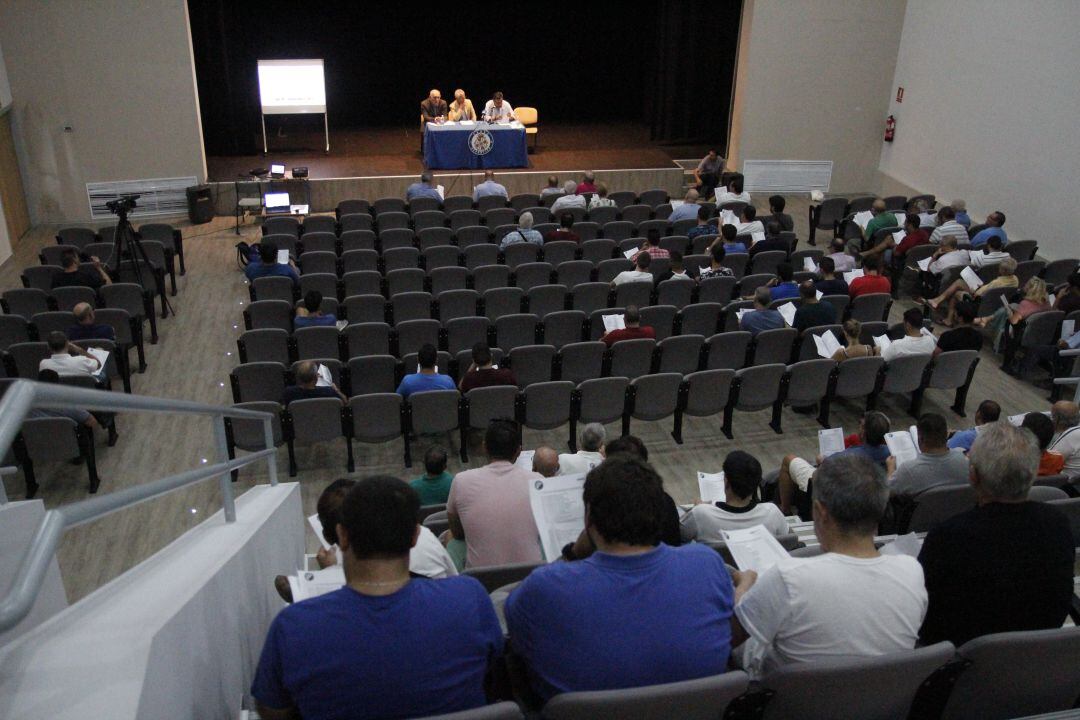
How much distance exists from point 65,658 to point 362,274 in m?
7.87

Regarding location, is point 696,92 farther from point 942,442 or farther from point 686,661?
point 686,661

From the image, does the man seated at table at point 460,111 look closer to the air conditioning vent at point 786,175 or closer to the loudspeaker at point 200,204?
the loudspeaker at point 200,204

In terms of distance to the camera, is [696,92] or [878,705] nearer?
[878,705]

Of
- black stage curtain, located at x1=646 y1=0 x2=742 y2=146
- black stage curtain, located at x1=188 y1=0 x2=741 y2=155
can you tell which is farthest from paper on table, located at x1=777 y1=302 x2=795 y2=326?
black stage curtain, located at x1=188 y1=0 x2=741 y2=155

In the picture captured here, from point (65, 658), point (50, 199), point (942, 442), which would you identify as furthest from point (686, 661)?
point (50, 199)

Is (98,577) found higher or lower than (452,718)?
lower

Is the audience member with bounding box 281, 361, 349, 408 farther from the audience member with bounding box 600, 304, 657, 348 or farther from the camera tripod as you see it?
the camera tripod

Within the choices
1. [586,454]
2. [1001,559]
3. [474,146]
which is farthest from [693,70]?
[1001,559]

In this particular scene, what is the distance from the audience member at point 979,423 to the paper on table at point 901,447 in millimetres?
317

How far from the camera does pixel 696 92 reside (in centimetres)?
1847

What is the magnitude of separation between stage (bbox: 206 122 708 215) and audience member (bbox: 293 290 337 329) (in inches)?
267

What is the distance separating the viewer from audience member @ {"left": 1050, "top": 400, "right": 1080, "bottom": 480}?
577cm

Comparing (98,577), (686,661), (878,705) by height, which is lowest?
(98,577)

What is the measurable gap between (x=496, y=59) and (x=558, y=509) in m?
17.8
